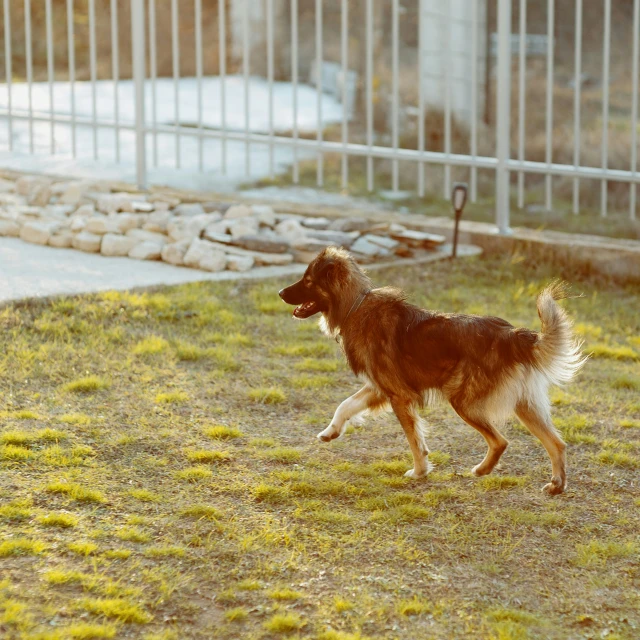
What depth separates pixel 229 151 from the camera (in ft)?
43.9

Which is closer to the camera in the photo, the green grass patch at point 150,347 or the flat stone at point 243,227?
the green grass patch at point 150,347

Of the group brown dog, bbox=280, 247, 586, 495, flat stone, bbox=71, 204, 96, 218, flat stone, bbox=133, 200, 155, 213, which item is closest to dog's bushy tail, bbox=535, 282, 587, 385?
brown dog, bbox=280, 247, 586, 495

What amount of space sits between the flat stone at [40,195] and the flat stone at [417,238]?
3363 mm

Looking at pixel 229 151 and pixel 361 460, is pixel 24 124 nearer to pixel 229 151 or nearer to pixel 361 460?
pixel 229 151

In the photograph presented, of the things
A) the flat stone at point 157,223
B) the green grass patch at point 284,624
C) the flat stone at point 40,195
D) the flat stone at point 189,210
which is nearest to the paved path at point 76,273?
the flat stone at point 157,223

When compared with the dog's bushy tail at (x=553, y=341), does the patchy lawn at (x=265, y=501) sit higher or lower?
lower

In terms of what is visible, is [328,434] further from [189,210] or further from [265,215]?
[189,210]

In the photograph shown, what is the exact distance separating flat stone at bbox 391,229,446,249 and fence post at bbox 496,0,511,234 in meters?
0.54

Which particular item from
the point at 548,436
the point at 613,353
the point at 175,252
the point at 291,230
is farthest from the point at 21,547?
the point at 291,230

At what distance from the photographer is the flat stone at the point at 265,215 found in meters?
9.06

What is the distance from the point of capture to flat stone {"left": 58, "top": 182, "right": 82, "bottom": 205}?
9.88 m

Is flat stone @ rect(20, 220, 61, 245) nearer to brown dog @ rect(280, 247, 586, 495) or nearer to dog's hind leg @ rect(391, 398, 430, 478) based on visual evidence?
brown dog @ rect(280, 247, 586, 495)

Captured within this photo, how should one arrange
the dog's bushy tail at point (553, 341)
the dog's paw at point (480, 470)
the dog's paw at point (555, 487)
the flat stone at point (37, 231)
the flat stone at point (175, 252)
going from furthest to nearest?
the flat stone at point (37, 231), the flat stone at point (175, 252), the dog's paw at point (480, 470), the dog's paw at point (555, 487), the dog's bushy tail at point (553, 341)

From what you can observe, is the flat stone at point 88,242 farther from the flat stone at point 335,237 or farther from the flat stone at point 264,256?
the flat stone at point 335,237
